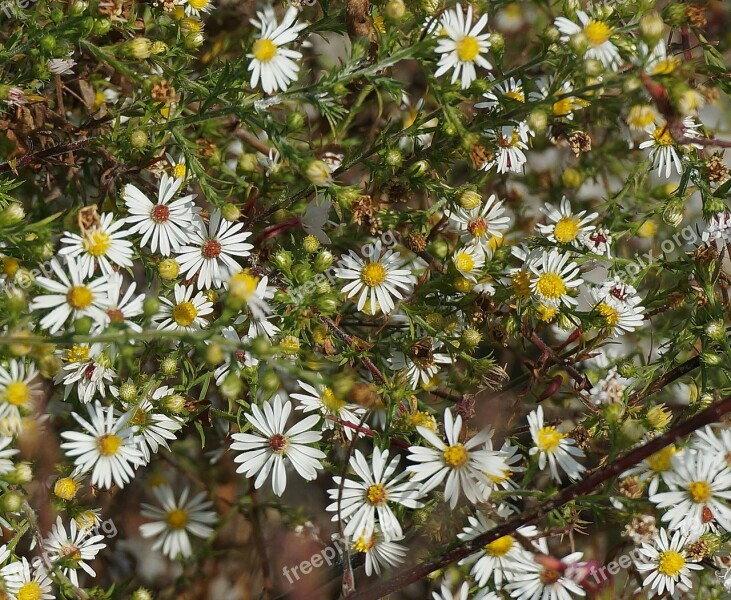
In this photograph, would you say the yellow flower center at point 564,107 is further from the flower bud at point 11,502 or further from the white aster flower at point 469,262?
the flower bud at point 11,502

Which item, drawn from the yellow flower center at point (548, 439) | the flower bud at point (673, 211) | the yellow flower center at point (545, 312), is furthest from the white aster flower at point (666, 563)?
the flower bud at point (673, 211)

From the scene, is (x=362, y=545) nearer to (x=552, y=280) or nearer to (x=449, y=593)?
(x=449, y=593)

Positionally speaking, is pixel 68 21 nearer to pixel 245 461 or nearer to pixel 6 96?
pixel 6 96

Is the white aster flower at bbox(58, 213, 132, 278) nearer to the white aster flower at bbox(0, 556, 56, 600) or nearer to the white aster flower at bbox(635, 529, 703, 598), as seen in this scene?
the white aster flower at bbox(0, 556, 56, 600)

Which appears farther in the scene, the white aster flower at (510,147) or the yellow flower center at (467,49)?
the white aster flower at (510,147)

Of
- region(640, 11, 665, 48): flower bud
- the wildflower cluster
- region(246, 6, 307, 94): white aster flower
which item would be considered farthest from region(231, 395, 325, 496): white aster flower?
region(640, 11, 665, 48): flower bud

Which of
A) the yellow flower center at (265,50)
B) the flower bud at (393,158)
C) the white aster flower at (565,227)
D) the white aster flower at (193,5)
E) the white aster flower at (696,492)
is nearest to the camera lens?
the yellow flower center at (265,50)

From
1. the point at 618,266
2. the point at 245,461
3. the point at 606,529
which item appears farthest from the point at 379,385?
the point at 606,529
